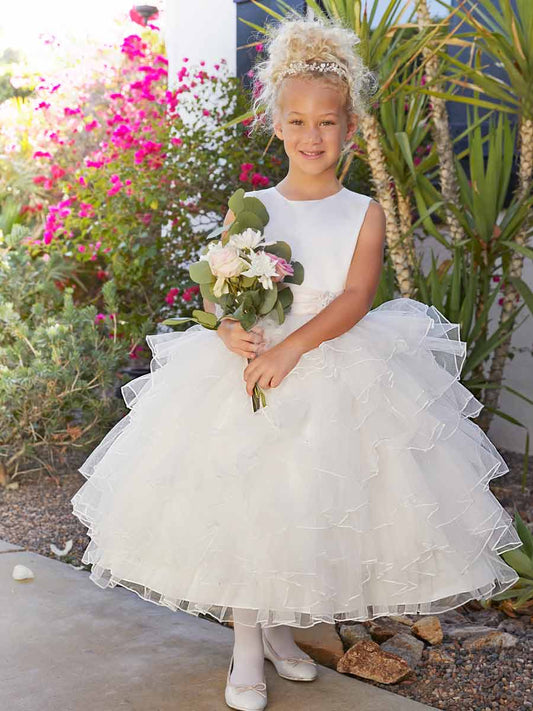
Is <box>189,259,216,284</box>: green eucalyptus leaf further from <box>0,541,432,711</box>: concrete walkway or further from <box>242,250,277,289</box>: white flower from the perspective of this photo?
<box>0,541,432,711</box>: concrete walkway

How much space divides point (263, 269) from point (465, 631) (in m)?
1.46

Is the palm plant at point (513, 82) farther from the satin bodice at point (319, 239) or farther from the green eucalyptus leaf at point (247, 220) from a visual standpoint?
the green eucalyptus leaf at point (247, 220)

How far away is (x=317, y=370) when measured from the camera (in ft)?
7.70

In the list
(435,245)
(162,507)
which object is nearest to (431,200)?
(435,245)

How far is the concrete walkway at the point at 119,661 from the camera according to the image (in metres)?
2.40

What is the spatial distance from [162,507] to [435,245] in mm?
3728

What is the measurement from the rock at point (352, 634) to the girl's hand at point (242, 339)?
1050mm

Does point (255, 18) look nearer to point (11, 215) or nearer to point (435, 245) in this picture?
point (435, 245)

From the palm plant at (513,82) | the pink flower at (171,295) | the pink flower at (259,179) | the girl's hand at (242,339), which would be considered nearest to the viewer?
the girl's hand at (242,339)

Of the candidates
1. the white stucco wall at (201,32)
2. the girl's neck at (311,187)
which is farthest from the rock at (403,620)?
the white stucco wall at (201,32)

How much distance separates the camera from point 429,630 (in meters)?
2.91

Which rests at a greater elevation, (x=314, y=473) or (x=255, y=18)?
(x=255, y=18)

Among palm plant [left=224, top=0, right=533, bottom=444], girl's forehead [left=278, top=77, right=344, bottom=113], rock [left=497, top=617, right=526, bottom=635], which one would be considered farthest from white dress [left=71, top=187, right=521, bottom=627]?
palm plant [left=224, top=0, right=533, bottom=444]

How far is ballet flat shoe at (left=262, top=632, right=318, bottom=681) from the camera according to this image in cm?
252
